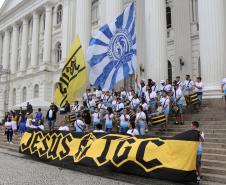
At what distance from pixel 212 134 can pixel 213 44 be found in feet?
19.5

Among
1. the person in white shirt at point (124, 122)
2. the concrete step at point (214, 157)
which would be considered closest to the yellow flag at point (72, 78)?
the person in white shirt at point (124, 122)

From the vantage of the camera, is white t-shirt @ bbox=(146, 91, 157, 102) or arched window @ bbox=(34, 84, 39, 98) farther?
arched window @ bbox=(34, 84, 39, 98)

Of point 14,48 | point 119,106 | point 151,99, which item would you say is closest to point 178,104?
point 151,99

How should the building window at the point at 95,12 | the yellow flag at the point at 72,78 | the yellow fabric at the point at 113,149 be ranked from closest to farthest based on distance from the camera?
the yellow fabric at the point at 113,149
the yellow flag at the point at 72,78
the building window at the point at 95,12

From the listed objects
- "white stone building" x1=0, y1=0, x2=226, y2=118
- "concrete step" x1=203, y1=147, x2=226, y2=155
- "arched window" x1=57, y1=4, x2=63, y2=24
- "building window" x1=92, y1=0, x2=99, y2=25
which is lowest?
"concrete step" x1=203, y1=147, x2=226, y2=155

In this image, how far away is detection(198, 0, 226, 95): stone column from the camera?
14.8 m

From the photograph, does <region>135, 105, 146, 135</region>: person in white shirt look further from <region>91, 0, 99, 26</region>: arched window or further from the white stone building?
<region>91, 0, 99, 26</region>: arched window

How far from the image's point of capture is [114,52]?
582 inches

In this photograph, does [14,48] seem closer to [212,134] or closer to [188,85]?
[188,85]

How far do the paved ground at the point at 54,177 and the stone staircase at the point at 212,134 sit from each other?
131cm

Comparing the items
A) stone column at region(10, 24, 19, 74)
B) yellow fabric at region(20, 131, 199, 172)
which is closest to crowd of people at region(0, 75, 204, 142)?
yellow fabric at region(20, 131, 199, 172)

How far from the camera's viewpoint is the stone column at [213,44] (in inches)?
582

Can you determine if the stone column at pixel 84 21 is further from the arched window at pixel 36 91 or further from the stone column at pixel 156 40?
the arched window at pixel 36 91

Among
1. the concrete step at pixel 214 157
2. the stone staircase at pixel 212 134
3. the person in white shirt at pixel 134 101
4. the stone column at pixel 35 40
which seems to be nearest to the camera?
the stone staircase at pixel 212 134
